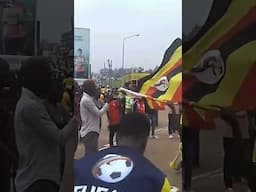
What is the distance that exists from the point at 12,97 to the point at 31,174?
1.01 feet

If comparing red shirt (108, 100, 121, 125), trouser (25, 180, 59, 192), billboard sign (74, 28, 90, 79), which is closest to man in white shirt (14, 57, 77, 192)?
trouser (25, 180, 59, 192)

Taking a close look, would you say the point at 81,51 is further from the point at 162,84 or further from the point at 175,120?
the point at 175,120

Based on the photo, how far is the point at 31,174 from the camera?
2143mm

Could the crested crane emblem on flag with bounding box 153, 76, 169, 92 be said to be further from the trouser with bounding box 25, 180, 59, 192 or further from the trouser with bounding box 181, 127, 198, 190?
the trouser with bounding box 25, 180, 59, 192

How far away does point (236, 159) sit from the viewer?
202cm

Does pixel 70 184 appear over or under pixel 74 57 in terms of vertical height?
under

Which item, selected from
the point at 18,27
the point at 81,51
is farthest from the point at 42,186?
the point at 18,27

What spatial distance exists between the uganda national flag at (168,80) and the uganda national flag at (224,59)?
0.13 metres

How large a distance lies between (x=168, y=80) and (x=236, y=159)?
83cm

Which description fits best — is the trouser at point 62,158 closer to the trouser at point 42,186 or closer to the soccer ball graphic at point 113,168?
the trouser at point 42,186

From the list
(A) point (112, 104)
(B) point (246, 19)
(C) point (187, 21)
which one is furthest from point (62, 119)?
(A) point (112, 104)

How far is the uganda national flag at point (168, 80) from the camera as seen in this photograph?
2375 mm

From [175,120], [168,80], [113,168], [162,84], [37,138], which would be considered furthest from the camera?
[175,120]

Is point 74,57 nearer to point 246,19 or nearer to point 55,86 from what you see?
point 55,86
